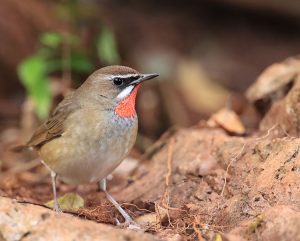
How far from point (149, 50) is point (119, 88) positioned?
7735mm

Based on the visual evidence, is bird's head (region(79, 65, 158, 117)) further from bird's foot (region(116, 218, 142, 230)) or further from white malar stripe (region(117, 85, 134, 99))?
bird's foot (region(116, 218, 142, 230))

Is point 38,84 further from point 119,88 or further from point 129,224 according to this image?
point 129,224

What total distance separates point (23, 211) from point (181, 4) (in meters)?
10.5

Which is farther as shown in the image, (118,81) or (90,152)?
(118,81)

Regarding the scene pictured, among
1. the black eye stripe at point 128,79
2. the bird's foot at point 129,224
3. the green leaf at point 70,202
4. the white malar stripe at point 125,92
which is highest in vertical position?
the black eye stripe at point 128,79

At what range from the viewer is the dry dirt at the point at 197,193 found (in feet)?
14.8

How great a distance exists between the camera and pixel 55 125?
21.6ft

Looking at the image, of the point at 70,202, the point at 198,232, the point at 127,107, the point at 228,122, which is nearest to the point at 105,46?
the point at 228,122

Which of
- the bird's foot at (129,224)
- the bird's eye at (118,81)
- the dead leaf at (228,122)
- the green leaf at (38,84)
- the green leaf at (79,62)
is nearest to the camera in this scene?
the bird's foot at (129,224)

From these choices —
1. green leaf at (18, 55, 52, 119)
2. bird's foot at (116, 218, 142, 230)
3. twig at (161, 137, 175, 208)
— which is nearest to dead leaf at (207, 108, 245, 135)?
twig at (161, 137, 175, 208)

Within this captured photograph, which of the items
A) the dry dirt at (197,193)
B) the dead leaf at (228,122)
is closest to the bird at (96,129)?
the dry dirt at (197,193)

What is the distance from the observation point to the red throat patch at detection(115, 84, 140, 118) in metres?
6.19

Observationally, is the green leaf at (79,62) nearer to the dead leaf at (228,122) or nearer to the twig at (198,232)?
the dead leaf at (228,122)

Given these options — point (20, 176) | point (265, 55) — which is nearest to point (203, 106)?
point (265, 55)
